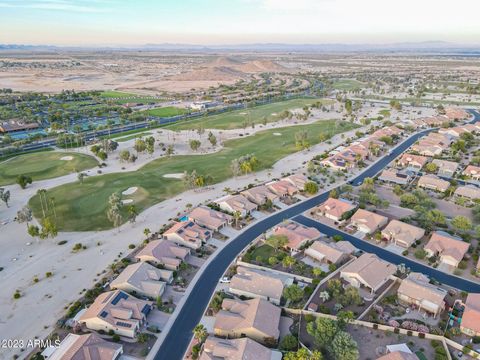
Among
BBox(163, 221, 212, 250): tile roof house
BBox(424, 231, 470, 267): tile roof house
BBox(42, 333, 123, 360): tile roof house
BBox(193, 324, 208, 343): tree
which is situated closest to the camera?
BBox(42, 333, 123, 360): tile roof house

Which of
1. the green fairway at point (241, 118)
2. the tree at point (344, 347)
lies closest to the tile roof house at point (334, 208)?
the tree at point (344, 347)

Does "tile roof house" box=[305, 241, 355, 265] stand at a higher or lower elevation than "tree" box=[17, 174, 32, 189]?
lower

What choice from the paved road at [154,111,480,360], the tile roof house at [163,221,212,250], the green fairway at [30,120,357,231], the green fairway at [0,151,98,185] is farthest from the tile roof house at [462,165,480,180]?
the green fairway at [0,151,98,185]

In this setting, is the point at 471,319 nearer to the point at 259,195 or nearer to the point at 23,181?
the point at 259,195

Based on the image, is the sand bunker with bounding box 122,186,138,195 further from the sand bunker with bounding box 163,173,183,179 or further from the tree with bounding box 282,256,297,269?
the tree with bounding box 282,256,297,269

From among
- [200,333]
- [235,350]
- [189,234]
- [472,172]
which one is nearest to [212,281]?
[189,234]
